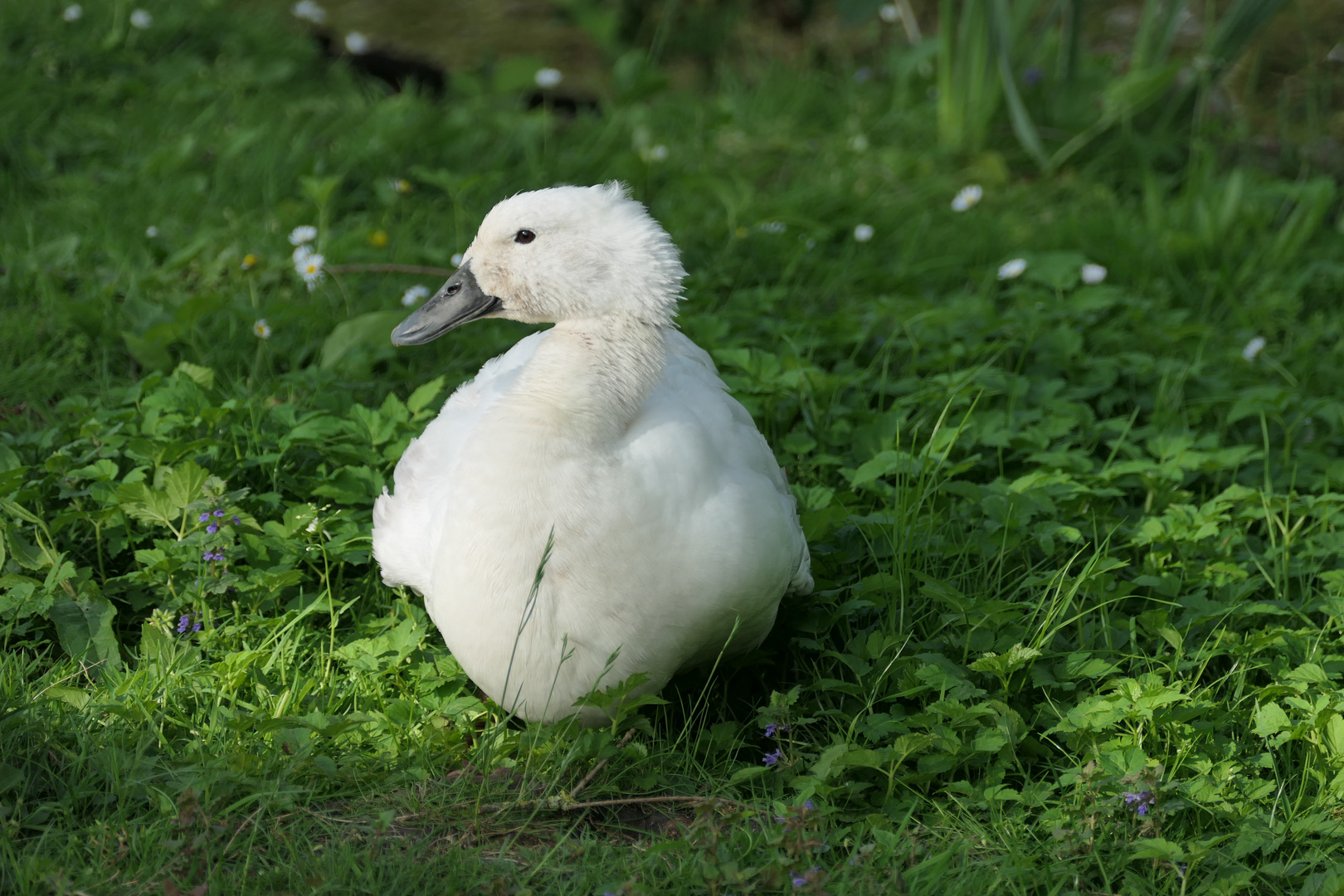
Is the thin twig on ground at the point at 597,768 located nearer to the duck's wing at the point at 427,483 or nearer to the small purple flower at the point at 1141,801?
the duck's wing at the point at 427,483

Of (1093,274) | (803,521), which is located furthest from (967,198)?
(803,521)

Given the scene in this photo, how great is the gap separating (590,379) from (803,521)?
0.90 m

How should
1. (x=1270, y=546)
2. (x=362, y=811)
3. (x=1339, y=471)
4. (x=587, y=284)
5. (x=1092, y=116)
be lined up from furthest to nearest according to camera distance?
1. (x=1092, y=116)
2. (x=1339, y=471)
3. (x=1270, y=546)
4. (x=587, y=284)
5. (x=362, y=811)

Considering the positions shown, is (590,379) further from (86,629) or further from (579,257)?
(86,629)

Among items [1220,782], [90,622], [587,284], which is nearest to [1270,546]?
[1220,782]

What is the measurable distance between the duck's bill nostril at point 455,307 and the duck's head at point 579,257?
A: 58mm

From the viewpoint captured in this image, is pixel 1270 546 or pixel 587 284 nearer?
pixel 587 284

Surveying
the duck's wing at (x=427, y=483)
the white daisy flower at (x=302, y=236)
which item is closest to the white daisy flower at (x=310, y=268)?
the white daisy flower at (x=302, y=236)

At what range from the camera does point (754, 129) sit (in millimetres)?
5902

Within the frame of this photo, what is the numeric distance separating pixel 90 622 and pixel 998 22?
4330mm

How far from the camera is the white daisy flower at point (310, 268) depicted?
393 centimetres

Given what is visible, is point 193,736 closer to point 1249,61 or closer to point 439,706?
point 439,706

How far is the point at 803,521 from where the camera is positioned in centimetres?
316

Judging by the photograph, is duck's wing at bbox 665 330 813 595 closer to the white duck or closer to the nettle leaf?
the white duck
